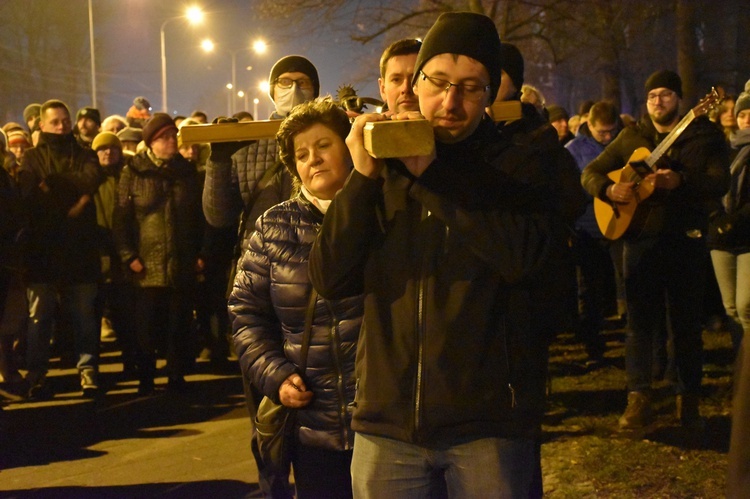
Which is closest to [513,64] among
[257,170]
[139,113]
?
[257,170]

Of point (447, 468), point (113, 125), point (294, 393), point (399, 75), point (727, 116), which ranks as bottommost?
point (447, 468)

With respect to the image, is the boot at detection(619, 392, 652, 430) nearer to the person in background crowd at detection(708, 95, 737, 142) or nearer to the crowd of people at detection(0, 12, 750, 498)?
the crowd of people at detection(0, 12, 750, 498)

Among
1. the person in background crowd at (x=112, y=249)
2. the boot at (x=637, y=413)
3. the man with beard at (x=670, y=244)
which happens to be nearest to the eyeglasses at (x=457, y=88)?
the man with beard at (x=670, y=244)

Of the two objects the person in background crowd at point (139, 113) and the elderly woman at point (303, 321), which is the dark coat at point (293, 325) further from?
the person in background crowd at point (139, 113)

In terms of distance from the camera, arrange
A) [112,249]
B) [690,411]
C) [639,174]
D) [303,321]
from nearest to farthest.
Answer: [303,321]
[639,174]
[690,411]
[112,249]

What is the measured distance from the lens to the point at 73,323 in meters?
8.54

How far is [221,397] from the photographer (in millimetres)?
8383

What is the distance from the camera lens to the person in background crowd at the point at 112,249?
8.80m

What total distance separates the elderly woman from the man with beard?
3.20m

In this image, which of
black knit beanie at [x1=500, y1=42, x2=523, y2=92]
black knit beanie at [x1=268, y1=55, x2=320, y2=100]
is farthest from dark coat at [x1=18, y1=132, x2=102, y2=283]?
black knit beanie at [x1=500, y1=42, x2=523, y2=92]

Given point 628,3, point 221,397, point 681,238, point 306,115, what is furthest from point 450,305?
point 628,3

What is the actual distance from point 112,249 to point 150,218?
0.78 meters

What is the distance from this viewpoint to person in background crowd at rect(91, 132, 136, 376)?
880 centimetres

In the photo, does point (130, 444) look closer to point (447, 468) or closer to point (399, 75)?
point (399, 75)
